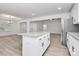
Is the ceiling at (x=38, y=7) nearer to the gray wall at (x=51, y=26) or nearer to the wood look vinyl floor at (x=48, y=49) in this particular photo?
the gray wall at (x=51, y=26)

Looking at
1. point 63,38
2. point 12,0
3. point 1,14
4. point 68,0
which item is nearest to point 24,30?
point 12,0

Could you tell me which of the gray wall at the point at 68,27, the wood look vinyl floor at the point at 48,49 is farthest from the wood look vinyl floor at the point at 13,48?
the gray wall at the point at 68,27

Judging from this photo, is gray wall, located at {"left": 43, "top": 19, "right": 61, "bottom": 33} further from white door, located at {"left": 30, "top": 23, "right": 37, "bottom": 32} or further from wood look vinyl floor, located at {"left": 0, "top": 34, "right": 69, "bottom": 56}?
white door, located at {"left": 30, "top": 23, "right": 37, "bottom": 32}

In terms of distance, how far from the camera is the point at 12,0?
66 centimetres

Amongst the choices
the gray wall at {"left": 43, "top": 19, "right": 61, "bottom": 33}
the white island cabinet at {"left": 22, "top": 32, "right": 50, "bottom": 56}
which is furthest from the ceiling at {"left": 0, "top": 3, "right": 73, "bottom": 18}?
the white island cabinet at {"left": 22, "top": 32, "right": 50, "bottom": 56}

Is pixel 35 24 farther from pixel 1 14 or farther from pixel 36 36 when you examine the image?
pixel 1 14

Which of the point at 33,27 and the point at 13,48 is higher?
the point at 33,27

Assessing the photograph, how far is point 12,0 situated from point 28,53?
3.31 ft

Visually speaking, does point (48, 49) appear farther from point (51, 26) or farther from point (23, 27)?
point (23, 27)

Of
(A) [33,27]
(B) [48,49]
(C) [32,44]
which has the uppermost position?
(A) [33,27]

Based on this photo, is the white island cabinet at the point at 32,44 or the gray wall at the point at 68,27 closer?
the white island cabinet at the point at 32,44

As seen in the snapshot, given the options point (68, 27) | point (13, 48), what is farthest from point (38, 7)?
point (13, 48)

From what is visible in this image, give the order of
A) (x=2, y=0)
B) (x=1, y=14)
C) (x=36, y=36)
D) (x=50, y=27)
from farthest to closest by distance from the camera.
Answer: (x=1, y=14), (x=50, y=27), (x=36, y=36), (x=2, y=0)

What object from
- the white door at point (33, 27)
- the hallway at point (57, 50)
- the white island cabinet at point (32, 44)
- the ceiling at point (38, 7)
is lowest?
the hallway at point (57, 50)
